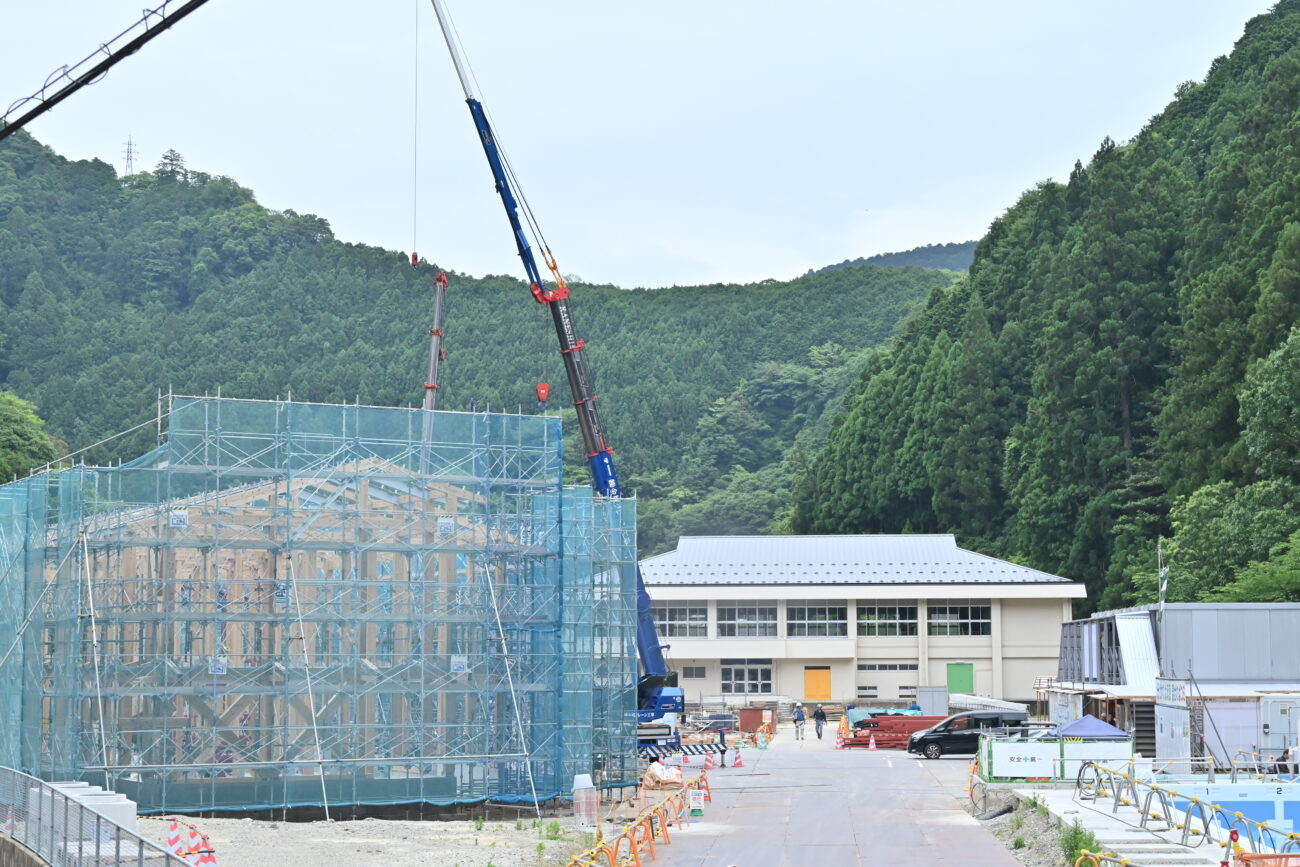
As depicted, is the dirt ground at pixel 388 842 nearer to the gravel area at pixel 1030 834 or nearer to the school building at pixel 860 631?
the gravel area at pixel 1030 834

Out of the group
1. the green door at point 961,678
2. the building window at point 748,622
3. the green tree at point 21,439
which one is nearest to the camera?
the green door at point 961,678

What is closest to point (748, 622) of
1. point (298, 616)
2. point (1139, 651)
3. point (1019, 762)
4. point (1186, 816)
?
point (1139, 651)

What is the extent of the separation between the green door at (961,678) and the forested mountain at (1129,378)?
6.69m

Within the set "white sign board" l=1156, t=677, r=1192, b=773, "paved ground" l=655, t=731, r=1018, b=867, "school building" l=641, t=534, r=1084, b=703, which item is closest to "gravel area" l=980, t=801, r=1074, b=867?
"paved ground" l=655, t=731, r=1018, b=867

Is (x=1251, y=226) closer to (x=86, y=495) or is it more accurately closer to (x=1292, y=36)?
(x=1292, y=36)

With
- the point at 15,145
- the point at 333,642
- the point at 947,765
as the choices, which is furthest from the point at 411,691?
the point at 15,145

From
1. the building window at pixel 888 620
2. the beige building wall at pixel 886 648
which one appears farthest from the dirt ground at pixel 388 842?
the building window at pixel 888 620

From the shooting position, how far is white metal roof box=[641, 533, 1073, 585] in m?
71.6

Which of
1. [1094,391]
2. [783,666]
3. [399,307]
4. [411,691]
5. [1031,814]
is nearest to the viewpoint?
[1031,814]

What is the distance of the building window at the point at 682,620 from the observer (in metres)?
71.5

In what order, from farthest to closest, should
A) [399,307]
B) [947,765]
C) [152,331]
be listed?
[399,307], [152,331], [947,765]

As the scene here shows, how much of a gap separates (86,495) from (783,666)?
45775mm

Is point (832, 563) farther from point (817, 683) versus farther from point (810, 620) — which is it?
point (817, 683)

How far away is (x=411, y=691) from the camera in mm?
30344
